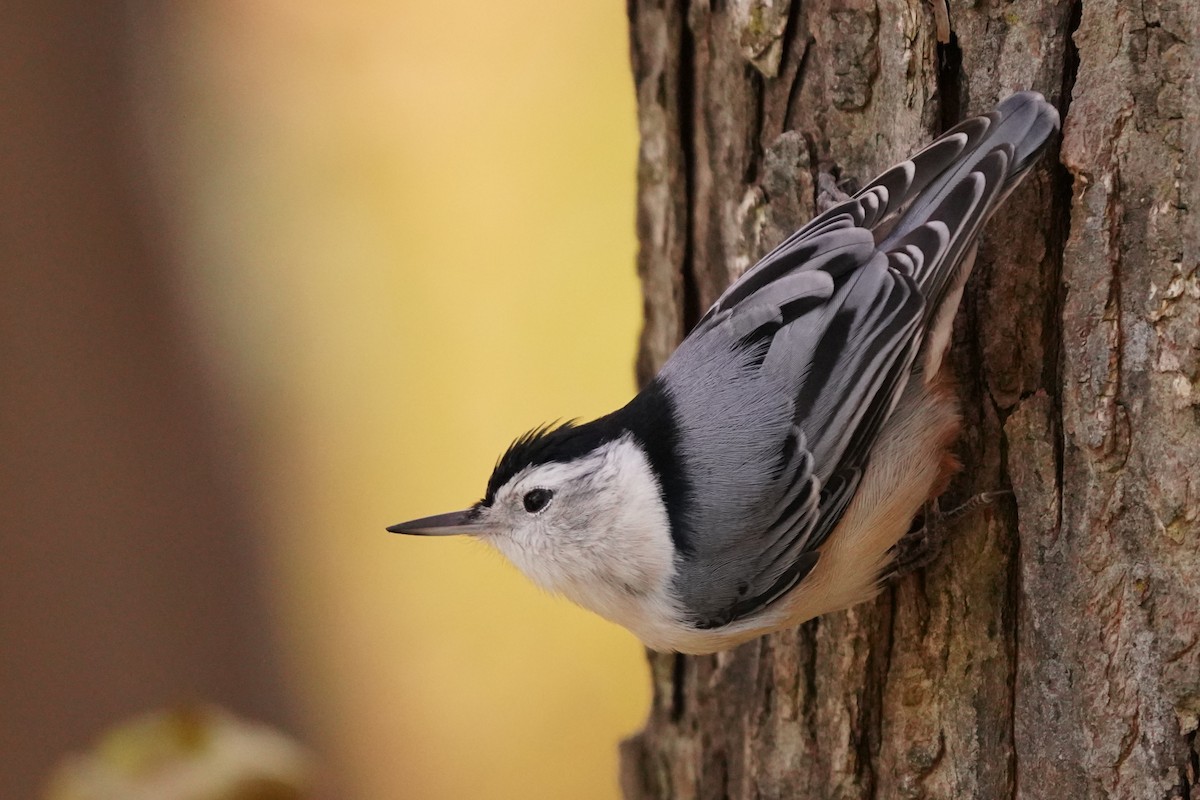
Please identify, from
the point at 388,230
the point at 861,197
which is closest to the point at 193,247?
the point at 388,230

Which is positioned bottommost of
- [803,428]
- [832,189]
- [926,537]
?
[926,537]

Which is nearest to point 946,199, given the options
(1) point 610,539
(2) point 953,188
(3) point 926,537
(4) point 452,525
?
(2) point 953,188

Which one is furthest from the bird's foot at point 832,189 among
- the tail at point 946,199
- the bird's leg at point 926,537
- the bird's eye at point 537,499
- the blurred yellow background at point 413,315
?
the blurred yellow background at point 413,315

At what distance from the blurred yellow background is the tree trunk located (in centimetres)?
129

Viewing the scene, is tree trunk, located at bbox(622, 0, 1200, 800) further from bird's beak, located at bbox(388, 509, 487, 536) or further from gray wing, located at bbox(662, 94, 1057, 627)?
bird's beak, located at bbox(388, 509, 487, 536)

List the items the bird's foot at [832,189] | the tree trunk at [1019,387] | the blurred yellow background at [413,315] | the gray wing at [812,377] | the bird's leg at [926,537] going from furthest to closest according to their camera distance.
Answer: the blurred yellow background at [413,315], the bird's foot at [832,189], the bird's leg at [926,537], the gray wing at [812,377], the tree trunk at [1019,387]

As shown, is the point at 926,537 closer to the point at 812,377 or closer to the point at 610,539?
the point at 812,377

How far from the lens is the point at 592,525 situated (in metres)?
1.59

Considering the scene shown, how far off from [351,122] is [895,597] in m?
2.42

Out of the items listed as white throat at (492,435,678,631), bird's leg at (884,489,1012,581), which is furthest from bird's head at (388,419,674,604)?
bird's leg at (884,489,1012,581)

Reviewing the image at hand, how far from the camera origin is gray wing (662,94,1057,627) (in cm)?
141

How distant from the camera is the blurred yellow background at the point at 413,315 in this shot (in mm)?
3203

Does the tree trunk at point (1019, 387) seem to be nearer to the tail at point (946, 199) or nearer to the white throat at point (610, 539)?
the tail at point (946, 199)

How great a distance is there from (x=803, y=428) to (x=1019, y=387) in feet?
1.04
